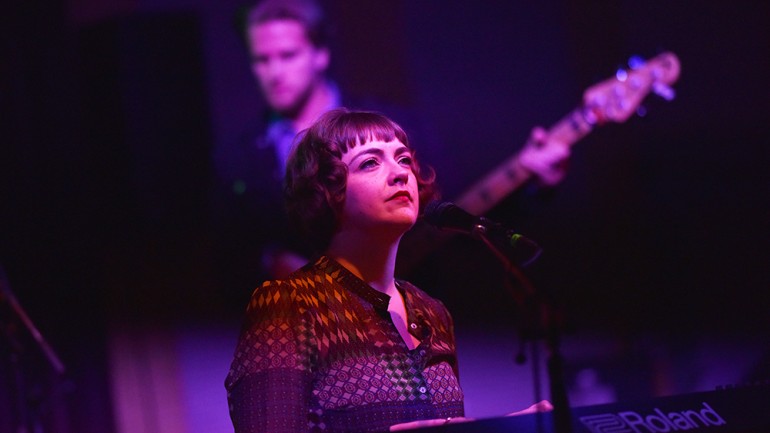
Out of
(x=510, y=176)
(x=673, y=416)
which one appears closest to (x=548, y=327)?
(x=673, y=416)

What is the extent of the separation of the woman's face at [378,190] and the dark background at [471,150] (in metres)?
2.36

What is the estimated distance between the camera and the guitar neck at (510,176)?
4.68 metres

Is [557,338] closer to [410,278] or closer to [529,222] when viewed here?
[410,278]

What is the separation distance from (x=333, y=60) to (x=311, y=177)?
2845 mm

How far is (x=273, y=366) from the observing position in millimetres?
1976

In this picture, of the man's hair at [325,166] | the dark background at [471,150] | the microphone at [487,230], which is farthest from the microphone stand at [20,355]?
the microphone at [487,230]

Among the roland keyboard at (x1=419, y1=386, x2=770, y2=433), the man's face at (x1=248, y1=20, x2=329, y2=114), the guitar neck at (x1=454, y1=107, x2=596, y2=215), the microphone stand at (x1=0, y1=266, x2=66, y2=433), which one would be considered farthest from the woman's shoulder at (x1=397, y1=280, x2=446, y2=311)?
the man's face at (x1=248, y1=20, x2=329, y2=114)

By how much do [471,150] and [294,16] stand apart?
1.28m

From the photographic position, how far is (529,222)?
5.14 m

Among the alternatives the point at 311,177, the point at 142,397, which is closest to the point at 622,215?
the point at 142,397

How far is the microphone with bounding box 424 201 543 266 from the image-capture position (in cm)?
192

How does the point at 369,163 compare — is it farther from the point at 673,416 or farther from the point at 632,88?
the point at 632,88

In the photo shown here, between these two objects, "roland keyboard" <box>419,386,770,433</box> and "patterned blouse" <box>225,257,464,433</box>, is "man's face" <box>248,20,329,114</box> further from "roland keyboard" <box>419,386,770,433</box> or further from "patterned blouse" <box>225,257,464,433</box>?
"roland keyboard" <box>419,386,770,433</box>

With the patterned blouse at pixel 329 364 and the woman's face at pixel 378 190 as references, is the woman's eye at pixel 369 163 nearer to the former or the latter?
the woman's face at pixel 378 190
